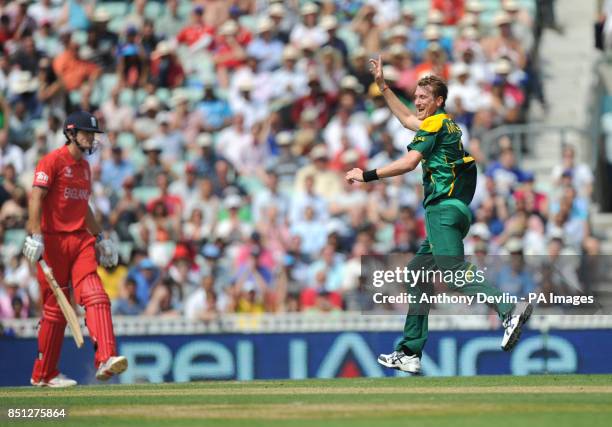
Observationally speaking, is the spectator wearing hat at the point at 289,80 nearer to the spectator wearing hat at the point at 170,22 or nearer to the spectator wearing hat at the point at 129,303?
the spectator wearing hat at the point at 170,22

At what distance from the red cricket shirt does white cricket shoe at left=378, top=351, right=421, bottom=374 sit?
272cm

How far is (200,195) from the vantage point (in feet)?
59.6

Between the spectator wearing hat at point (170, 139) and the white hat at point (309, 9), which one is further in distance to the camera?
the white hat at point (309, 9)

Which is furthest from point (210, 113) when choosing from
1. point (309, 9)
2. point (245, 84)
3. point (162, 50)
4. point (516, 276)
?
point (516, 276)

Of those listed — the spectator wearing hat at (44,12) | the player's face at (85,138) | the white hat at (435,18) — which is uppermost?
the spectator wearing hat at (44,12)

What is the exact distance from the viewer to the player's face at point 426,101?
10.8 meters

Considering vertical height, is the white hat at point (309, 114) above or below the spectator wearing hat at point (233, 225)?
above

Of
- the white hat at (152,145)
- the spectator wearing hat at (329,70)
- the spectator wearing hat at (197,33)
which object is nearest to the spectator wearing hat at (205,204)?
the white hat at (152,145)

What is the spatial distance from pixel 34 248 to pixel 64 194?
24.2 inches

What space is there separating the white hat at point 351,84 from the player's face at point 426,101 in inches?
304

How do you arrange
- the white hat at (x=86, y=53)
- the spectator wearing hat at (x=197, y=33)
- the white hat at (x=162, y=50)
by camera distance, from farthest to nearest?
the white hat at (x=86, y=53) < the spectator wearing hat at (x=197, y=33) < the white hat at (x=162, y=50)

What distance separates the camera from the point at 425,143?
34.3 ft

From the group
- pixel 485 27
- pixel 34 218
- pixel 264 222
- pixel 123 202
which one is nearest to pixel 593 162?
pixel 485 27

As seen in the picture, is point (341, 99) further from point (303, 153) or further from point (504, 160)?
point (504, 160)
